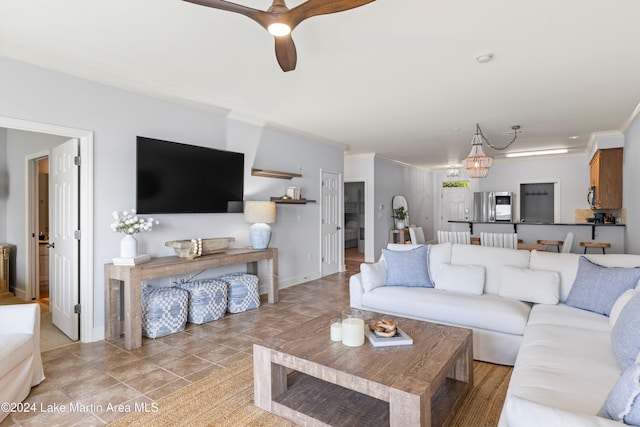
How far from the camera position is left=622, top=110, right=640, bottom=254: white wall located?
460cm

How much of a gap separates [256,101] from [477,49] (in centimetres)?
244

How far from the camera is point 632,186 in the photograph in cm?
490

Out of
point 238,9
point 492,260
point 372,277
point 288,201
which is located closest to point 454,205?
point 288,201

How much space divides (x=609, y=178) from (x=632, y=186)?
104 centimetres

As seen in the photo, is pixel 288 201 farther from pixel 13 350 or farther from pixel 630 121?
pixel 630 121

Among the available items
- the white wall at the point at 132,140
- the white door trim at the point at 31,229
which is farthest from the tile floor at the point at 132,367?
the white door trim at the point at 31,229

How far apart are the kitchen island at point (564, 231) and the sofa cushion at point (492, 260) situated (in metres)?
3.11

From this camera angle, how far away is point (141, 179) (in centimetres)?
357

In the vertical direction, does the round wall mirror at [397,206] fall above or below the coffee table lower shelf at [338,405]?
above

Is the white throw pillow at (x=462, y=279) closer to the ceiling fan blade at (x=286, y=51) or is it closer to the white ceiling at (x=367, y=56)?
the white ceiling at (x=367, y=56)

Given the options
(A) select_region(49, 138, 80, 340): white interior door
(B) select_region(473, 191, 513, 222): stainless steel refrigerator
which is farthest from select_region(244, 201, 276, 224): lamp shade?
(B) select_region(473, 191, 513, 222): stainless steel refrigerator

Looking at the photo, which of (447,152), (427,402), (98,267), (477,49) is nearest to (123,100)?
(98,267)

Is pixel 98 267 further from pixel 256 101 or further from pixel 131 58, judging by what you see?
pixel 256 101

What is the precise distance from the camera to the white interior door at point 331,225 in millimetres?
6383
